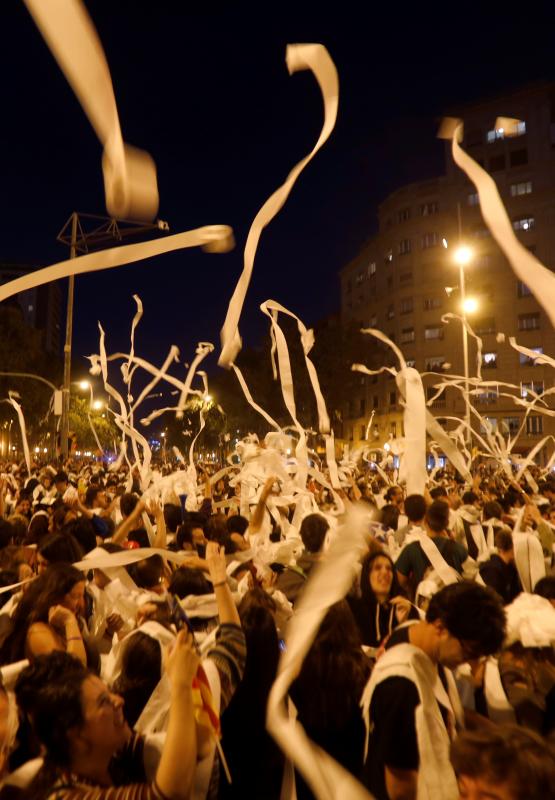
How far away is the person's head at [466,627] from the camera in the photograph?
2457 mm

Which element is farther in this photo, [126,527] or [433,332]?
[433,332]

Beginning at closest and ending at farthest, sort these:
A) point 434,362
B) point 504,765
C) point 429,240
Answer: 1. point 504,765
2. point 434,362
3. point 429,240

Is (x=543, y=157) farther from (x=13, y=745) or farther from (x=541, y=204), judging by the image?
(x=13, y=745)

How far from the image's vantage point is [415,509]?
5641 millimetres

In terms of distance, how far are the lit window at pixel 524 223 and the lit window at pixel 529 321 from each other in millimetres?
7040

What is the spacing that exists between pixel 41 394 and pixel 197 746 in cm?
3872

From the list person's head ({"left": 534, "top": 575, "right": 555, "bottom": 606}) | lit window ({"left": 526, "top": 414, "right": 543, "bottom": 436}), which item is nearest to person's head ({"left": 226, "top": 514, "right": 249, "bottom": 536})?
person's head ({"left": 534, "top": 575, "right": 555, "bottom": 606})

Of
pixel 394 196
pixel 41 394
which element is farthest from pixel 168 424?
pixel 394 196

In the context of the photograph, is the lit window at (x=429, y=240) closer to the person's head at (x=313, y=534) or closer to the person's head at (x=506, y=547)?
the person's head at (x=506, y=547)

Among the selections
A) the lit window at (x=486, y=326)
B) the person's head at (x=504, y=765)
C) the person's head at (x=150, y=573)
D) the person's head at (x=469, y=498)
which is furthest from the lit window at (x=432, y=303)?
the person's head at (x=504, y=765)

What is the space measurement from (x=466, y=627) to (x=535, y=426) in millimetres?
48161

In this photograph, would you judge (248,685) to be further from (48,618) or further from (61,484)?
(61,484)

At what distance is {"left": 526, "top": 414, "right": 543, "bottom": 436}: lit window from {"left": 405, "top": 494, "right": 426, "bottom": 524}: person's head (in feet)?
145

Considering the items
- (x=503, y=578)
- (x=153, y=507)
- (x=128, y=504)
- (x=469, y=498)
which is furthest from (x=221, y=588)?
(x=469, y=498)
